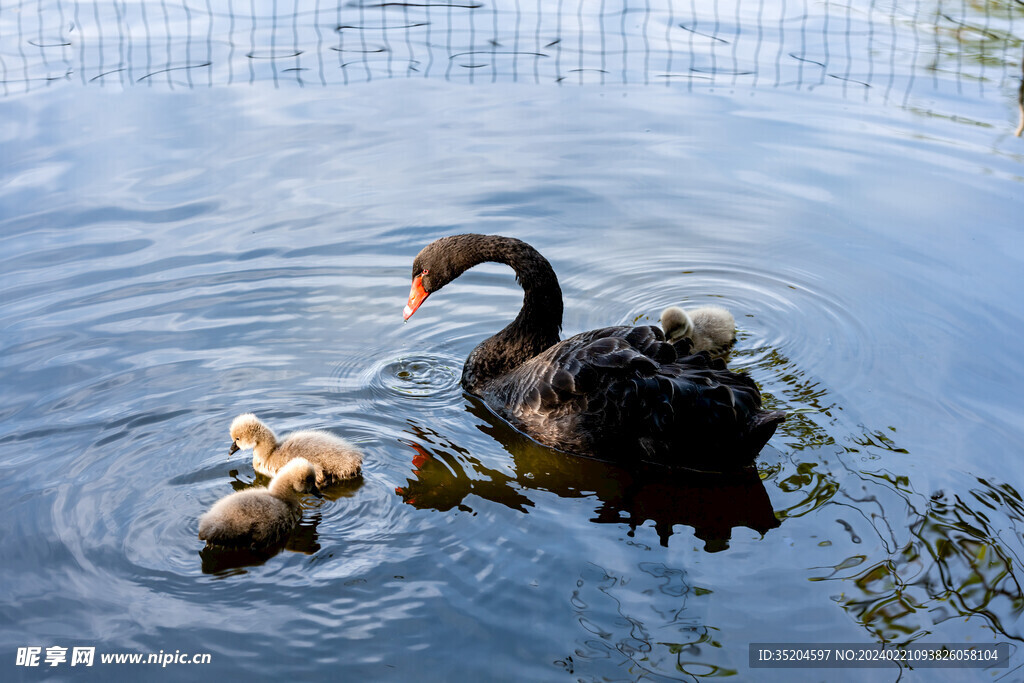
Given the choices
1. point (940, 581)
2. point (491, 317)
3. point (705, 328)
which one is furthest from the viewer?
point (491, 317)

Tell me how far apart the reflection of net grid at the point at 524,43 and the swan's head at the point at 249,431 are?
5.89 meters

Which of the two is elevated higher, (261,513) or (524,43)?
(524,43)

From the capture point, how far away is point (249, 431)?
169 inches

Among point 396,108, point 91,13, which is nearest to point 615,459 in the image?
point 396,108

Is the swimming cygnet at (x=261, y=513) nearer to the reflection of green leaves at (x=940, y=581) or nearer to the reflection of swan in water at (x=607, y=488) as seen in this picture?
the reflection of swan in water at (x=607, y=488)

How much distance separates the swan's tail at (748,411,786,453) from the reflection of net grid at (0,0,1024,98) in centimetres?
581

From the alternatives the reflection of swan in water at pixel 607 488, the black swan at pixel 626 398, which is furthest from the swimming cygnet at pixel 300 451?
the black swan at pixel 626 398

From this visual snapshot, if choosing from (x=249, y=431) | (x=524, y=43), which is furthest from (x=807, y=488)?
(x=524, y=43)

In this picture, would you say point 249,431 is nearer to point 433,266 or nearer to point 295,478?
point 295,478

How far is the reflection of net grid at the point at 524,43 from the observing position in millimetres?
9570

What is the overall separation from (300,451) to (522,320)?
1.51m

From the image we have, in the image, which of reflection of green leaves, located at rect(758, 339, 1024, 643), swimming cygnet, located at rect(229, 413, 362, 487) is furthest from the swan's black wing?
swimming cygnet, located at rect(229, 413, 362, 487)

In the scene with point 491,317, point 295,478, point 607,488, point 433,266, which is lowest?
point 607,488

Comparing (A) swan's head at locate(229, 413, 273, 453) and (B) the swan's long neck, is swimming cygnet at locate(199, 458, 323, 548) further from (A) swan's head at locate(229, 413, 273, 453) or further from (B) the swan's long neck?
(B) the swan's long neck
